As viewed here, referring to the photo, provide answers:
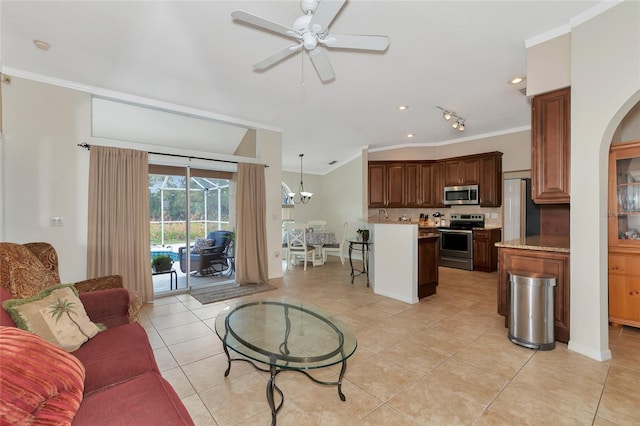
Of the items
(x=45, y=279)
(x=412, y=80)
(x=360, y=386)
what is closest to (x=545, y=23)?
(x=412, y=80)

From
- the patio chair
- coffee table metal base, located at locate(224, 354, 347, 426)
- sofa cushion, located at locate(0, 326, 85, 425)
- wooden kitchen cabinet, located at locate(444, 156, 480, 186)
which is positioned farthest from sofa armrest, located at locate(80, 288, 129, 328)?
wooden kitchen cabinet, located at locate(444, 156, 480, 186)

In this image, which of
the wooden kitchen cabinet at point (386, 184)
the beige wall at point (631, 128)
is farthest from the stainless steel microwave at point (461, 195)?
the beige wall at point (631, 128)

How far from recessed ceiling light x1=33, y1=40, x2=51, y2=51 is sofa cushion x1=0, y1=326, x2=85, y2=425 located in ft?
10.3

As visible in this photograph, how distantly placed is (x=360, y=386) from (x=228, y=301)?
2630 millimetres

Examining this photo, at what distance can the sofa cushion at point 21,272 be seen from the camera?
1.88 meters

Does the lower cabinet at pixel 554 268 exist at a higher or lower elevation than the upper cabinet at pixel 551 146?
lower

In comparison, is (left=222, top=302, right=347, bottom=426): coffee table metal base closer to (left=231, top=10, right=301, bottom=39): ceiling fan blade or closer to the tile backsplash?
(left=231, top=10, right=301, bottom=39): ceiling fan blade

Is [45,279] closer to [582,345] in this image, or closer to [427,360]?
[427,360]

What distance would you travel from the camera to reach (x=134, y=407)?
1.21 meters

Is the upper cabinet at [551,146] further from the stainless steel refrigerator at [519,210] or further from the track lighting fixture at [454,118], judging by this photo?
the stainless steel refrigerator at [519,210]

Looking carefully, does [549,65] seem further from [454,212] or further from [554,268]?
[454,212]

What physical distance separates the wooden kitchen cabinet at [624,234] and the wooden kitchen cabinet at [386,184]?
4077 millimetres

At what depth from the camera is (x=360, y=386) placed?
2.05 m

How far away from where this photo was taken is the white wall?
7.35ft
